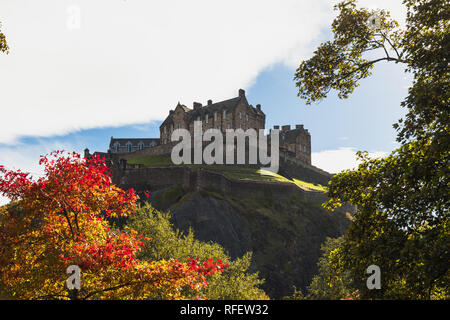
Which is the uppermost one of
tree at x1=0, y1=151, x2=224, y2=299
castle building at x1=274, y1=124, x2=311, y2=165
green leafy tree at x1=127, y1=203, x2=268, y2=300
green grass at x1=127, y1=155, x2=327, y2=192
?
castle building at x1=274, y1=124, x2=311, y2=165

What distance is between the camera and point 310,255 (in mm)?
51125

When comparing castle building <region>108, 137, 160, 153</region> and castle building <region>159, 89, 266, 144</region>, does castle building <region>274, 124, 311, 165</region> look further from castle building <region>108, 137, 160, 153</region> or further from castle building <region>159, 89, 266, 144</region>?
castle building <region>108, 137, 160, 153</region>

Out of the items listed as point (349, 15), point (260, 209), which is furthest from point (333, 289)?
point (349, 15)

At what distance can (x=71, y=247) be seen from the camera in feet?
32.6

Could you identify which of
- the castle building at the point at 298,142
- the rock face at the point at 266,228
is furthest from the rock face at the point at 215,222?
the castle building at the point at 298,142

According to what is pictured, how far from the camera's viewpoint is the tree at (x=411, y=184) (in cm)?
871

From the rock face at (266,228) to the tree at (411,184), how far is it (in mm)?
A: 33476

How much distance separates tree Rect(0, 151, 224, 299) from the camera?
31.7 ft

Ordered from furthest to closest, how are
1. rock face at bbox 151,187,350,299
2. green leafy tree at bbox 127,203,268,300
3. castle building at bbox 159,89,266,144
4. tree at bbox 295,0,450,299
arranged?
1. castle building at bbox 159,89,266,144
2. rock face at bbox 151,187,350,299
3. green leafy tree at bbox 127,203,268,300
4. tree at bbox 295,0,450,299

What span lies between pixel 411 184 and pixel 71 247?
996 cm

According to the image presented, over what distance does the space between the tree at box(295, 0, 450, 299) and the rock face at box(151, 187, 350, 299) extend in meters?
33.5

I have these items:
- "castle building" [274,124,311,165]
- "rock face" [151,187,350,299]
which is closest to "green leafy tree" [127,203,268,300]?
"rock face" [151,187,350,299]
